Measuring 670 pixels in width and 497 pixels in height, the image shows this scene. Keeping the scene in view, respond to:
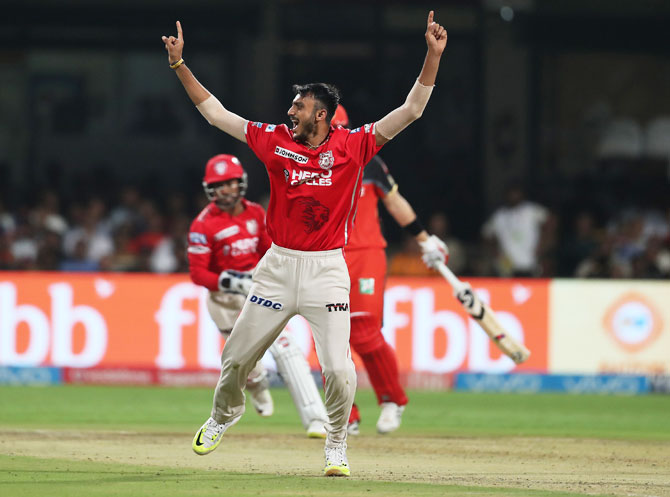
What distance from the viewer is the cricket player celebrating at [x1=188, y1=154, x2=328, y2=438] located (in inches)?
352

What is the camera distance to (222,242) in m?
9.20

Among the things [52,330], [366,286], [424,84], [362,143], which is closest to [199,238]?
[366,286]

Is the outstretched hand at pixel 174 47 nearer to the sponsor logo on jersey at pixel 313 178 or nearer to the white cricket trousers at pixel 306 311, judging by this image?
the sponsor logo on jersey at pixel 313 178

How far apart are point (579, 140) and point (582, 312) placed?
5889 millimetres

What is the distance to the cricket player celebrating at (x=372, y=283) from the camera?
9070mm

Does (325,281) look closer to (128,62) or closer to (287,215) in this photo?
(287,215)

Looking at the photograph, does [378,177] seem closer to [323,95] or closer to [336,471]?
[323,95]

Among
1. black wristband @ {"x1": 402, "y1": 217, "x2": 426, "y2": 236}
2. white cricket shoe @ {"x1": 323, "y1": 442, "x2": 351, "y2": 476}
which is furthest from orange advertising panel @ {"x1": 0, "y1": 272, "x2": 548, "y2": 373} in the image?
white cricket shoe @ {"x1": 323, "y1": 442, "x2": 351, "y2": 476}

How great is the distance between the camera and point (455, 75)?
18.9 metres

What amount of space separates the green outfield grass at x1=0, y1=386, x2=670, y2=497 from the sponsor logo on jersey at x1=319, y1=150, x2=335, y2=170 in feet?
5.74

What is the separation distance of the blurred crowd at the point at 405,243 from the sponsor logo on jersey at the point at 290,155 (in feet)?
26.0

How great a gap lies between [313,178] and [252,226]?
2414mm

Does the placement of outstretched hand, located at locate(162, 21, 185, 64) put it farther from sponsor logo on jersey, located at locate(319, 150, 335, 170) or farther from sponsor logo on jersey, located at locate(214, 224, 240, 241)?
sponsor logo on jersey, located at locate(214, 224, 240, 241)

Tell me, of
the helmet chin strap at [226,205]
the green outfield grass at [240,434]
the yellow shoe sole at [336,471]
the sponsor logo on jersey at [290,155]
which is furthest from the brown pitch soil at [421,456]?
the sponsor logo on jersey at [290,155]
